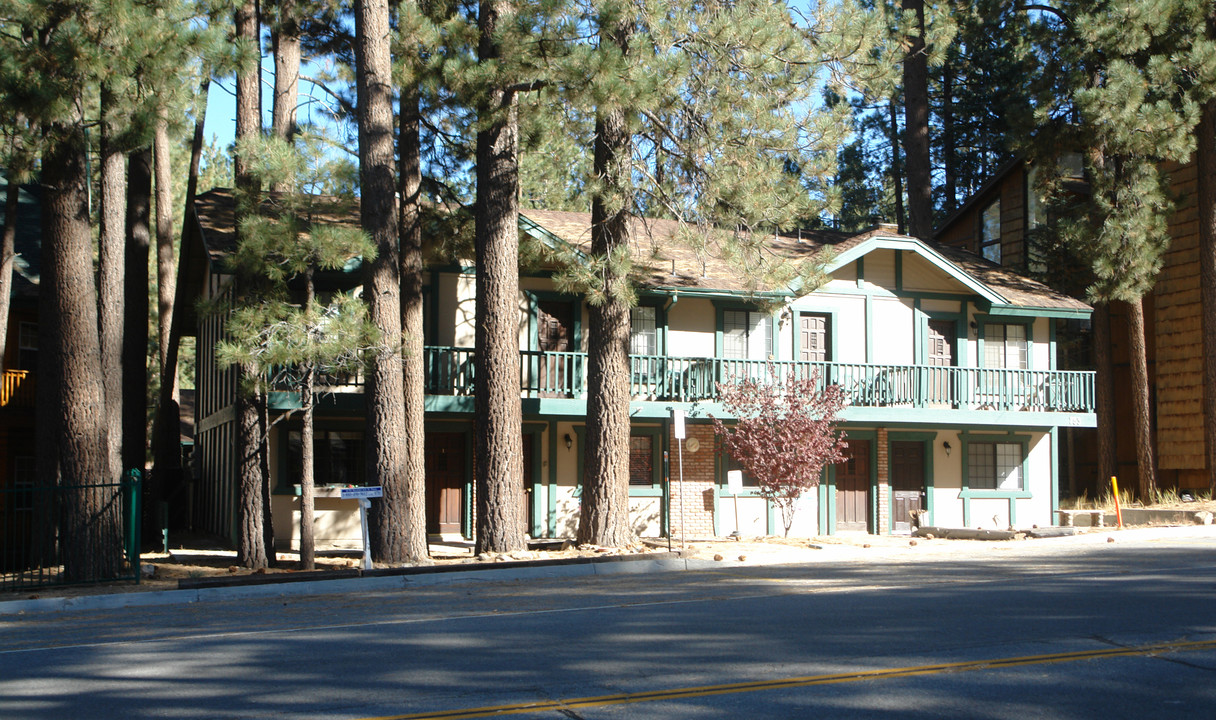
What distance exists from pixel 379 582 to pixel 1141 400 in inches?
831

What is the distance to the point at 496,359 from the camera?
697 inches

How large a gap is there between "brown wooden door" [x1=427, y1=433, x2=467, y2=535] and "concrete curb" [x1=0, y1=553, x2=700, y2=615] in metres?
7.02

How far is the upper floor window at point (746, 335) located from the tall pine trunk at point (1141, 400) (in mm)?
9716

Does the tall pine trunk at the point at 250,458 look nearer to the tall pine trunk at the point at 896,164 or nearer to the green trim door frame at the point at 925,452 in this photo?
the green trim door frame at the point at 925,452

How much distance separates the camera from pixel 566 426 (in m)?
23.6

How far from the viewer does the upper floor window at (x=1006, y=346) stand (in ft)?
88.0

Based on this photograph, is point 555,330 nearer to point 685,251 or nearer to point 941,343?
point 685,251

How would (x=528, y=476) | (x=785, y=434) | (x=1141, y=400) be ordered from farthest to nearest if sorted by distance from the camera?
(x=1141, y=400), (x=528, y=476), (x=785, y=434)

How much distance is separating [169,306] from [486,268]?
14272 mm

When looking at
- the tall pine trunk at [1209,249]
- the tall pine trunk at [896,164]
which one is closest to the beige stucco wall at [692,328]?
the tall pine trunk at [1209,249]

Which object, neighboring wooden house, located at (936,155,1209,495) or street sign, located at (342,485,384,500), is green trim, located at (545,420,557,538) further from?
neighboring wooden house, located at (936,155,1209,495)

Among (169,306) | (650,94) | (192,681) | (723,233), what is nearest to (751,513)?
(723,233)

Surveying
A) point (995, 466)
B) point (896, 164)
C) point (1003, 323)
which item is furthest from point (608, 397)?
point (896, 164)

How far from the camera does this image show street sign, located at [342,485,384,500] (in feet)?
50.6
